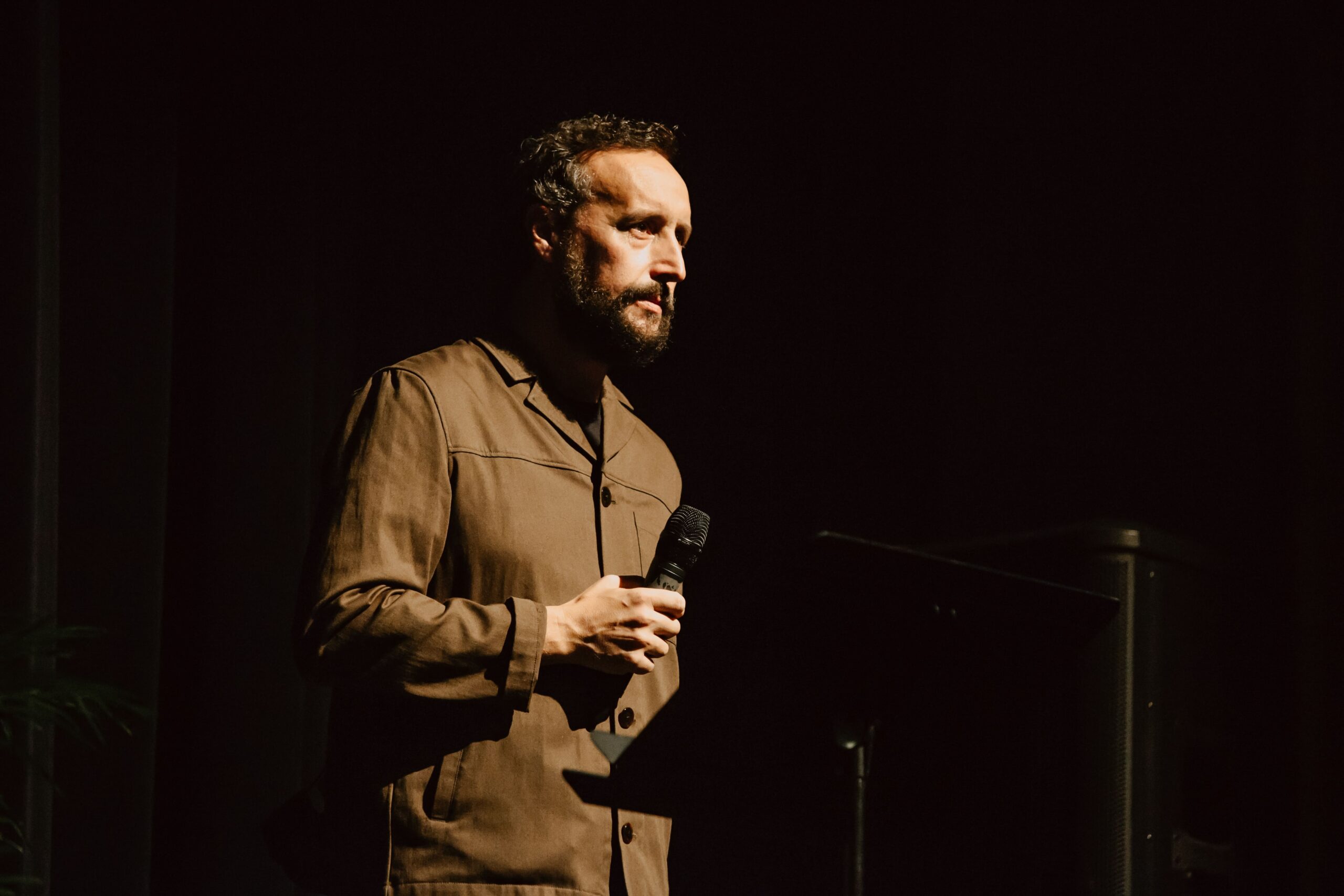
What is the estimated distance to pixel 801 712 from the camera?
1.44m

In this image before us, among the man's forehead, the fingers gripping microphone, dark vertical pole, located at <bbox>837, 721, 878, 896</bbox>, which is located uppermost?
the man's forehead

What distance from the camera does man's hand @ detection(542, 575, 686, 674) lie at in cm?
153

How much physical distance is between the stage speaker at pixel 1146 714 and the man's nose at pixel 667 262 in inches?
22.0

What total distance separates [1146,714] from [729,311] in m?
1.44

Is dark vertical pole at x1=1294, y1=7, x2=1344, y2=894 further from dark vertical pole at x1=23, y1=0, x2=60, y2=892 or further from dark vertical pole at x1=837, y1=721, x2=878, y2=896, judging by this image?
dark vertical pole at x1=23, y1=0, x2=60, y2=892

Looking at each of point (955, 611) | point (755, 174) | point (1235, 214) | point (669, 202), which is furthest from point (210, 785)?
point (1235, 214)

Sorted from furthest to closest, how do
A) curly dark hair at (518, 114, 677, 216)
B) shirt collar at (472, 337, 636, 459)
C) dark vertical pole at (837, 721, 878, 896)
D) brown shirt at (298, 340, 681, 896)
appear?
curly dark hair at (518, 114, 677, 216) < shirt collar at (472, 337, 636, 459) < brown shirt at (298, 340, 681, 896) < dark vertical pole at (837, 721, 878, 896)

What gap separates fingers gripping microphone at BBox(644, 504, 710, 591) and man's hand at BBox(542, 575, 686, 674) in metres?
0.03

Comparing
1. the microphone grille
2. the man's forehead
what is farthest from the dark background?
the man's forehead

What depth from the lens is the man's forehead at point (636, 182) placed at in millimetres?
1892

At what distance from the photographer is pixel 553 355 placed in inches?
74.2

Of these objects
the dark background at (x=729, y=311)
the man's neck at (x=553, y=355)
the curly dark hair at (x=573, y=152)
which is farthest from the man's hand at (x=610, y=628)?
→ the curly dark hair at (x=573, y=152)

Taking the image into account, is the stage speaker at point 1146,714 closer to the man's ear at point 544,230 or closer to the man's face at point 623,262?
the man's face at point 623,262

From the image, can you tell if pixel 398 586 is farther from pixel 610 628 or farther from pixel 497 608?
pixel 610 628
